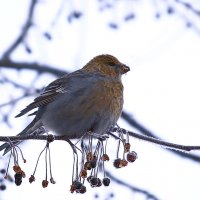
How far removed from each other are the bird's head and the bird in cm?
14

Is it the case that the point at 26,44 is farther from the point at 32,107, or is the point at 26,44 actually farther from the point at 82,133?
the point at 82,133

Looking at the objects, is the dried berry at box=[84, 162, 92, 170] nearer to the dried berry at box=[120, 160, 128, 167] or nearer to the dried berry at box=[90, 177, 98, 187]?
the dried berry at box=[90, 177, 98, 187]

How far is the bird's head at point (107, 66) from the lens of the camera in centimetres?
430

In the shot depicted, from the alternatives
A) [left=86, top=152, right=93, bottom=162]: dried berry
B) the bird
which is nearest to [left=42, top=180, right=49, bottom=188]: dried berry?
[left=86, top=152, right=93, bottom=162]: dried berry

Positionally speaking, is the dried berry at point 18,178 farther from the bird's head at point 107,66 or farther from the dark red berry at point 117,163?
the bird's head at point 107,66

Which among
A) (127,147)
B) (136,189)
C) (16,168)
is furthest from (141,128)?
(16,168)

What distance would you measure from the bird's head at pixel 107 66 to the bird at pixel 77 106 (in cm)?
14

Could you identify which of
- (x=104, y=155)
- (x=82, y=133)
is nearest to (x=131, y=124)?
(x=82, y=133)

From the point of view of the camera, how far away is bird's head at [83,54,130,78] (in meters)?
4.30

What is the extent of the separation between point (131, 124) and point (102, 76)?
1.36ft

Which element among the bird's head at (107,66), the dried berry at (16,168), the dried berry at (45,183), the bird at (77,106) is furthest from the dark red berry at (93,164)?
the bird's head at (107,66)

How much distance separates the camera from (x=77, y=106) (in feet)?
12.2

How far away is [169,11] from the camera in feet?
15.3

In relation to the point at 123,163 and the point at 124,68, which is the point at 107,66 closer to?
the point at 124,68
